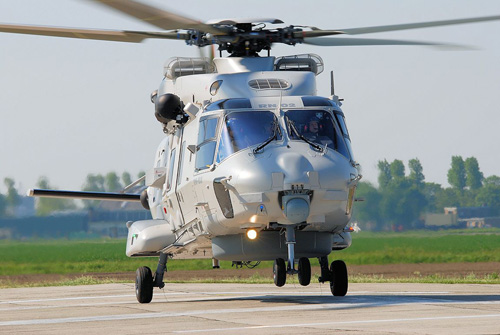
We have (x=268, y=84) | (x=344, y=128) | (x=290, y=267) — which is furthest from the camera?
(x=268, y=84)

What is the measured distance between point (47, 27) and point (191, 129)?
3060 millimetres

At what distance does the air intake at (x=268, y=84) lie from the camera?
53.7 feet

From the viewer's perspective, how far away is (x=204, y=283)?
88.9ft

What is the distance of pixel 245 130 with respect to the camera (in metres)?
15.4

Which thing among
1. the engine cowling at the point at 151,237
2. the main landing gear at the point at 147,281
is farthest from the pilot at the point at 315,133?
the main landing gear at the point at 147,281

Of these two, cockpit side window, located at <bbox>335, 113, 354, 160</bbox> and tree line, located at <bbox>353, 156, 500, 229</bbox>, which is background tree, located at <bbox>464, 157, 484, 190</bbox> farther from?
cockpit side window, located at <bbox>335, 113, 354, 160</bbox>

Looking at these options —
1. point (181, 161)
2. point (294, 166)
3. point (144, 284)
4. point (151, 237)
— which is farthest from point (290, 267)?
point (144, 284)

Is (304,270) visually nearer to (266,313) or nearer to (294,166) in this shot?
(266,313)

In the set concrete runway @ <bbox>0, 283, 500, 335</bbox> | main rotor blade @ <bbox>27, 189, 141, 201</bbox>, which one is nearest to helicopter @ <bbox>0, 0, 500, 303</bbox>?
concrete runway @ <bbox>0, 283, 500, 335</bbox>

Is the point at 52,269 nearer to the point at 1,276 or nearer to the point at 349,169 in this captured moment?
the point at 1,276

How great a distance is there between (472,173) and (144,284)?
86195mm

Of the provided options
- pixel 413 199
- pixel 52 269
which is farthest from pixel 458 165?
pixel 52 269

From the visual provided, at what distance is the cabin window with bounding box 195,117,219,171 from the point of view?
51.5 feet

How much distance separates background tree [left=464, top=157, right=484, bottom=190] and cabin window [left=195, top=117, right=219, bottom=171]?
81330mm
